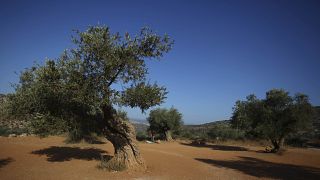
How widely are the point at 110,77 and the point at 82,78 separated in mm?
1562

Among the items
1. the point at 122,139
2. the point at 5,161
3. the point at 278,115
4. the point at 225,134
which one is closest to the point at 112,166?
the point at 122,139

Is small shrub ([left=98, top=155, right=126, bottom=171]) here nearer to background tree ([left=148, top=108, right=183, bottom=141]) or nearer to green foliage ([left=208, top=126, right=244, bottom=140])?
background tree ([left=148, top=108, right=183, bottom=141])

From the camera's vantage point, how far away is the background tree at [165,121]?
162ft

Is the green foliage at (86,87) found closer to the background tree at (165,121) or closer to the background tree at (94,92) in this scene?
the background tree at (94,92)

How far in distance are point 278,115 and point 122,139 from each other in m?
18.5

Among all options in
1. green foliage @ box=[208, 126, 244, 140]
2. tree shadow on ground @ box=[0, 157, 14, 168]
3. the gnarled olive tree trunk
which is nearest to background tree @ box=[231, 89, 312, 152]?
the gnarled olive tree trunk

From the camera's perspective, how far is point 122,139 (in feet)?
59.6

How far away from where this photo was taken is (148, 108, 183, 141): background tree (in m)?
49.4

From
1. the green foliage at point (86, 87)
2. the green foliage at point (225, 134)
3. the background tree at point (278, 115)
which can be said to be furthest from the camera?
the green foliage at point (225, 134)

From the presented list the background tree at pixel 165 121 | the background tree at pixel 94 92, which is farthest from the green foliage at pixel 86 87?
the background tree at pixel 165 121

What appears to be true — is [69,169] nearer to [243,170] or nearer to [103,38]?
[103,38]

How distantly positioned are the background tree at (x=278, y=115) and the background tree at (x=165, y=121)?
1969 cm

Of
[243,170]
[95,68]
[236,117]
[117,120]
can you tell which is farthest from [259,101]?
[95,68]

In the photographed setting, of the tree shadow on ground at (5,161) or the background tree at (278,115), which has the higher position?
the background tree at (278,115)
